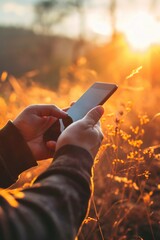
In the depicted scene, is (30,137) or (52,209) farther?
(30,137)

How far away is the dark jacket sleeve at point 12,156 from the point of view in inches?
70.7

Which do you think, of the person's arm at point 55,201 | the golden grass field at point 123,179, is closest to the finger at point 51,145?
the golden grass field at point 123,179

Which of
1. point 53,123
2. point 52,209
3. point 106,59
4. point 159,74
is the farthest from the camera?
point 106,59

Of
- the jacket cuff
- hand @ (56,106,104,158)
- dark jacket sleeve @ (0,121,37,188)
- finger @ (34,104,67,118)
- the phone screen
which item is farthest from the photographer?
finger @ (34,104,67,118)

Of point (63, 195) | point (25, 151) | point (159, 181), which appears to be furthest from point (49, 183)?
point (159, 181)

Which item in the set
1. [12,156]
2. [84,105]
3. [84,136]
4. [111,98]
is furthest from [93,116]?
[111,98]

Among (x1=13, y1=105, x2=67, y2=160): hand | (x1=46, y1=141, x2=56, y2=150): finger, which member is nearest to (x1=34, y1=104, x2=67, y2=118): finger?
(x1=13, y1=105, x2=67, y2=160): hand

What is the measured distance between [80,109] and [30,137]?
353 millimetres

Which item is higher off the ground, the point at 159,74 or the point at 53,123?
the point at 53,123

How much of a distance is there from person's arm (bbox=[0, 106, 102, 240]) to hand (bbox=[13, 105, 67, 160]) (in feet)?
2.35

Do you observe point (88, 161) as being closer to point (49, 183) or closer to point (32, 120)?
point (49, 183)

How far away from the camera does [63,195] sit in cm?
111

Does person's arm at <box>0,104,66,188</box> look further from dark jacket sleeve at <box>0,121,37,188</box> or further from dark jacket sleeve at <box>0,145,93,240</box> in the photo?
dark jacket sleeve at <box>0,145,93,240</box>

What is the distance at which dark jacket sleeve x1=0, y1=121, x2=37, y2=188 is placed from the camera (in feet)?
5.90
